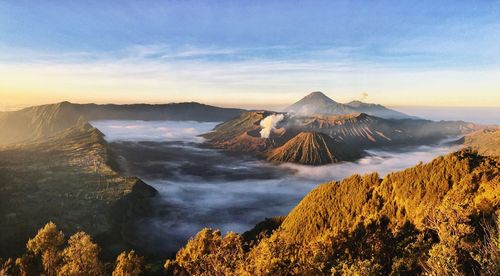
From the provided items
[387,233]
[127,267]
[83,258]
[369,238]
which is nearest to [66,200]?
[83,258]

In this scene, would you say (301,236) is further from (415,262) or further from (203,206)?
(203,206)

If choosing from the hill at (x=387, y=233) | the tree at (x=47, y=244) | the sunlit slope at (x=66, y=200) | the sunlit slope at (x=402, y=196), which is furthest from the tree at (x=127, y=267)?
the sunlit slope at (x=66, y=200)

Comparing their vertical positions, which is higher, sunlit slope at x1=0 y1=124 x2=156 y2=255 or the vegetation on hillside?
the vegetation on hillside

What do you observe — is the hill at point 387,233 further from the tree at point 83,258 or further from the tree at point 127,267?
the tree at point 83,258

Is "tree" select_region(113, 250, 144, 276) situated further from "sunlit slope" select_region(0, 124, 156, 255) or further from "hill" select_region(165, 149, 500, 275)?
"sunlit slope" select_region(0, 124, 156, 255)

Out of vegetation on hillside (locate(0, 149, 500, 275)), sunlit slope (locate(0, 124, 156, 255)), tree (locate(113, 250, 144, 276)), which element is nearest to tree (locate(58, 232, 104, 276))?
vegetation on hillside (locate(0, 149, 500, 275))

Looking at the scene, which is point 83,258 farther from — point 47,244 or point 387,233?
point 387,233
